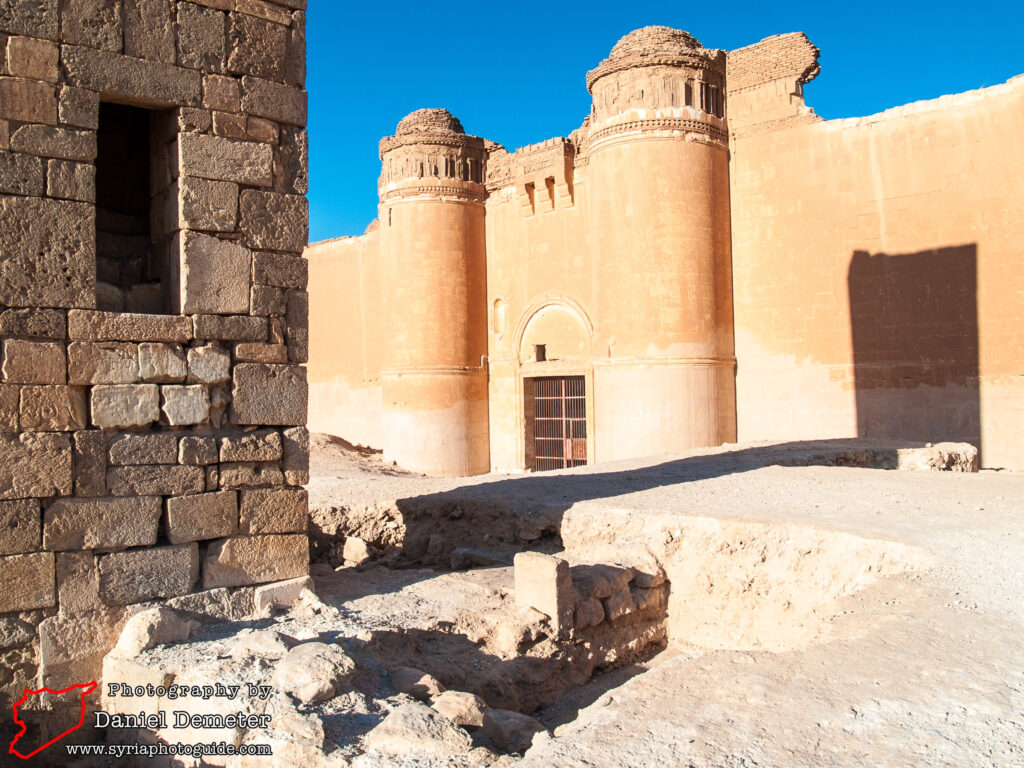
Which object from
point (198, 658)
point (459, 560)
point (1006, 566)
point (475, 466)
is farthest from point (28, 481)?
point (475, 466)

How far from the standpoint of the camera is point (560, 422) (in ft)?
52.9

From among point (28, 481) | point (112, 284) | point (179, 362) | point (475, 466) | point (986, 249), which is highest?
point (986, 249)

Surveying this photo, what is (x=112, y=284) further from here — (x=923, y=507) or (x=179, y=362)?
(x=923, y=507)

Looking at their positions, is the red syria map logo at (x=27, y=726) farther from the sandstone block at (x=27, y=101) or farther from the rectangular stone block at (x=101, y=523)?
the sandstone block at (x=27, y=101)

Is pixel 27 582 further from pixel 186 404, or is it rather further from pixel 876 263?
pixel 876 263

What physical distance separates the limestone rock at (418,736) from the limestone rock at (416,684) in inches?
22.0

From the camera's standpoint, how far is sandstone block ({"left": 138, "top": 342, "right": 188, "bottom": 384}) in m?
4.76

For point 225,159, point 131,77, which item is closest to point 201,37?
point 131,77

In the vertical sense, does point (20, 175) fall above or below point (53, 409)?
above

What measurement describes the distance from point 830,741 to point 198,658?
3.03 metres

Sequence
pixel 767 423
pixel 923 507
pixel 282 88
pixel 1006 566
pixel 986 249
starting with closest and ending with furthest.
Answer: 1. pixel 1006 566
2. pixel 282 88
3. pixel 923 507
4. pixel 986 249
5. pixel 767 423

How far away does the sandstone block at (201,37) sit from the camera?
16.1ft

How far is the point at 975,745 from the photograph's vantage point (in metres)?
→ 2.67

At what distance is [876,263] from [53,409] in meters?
11.8
